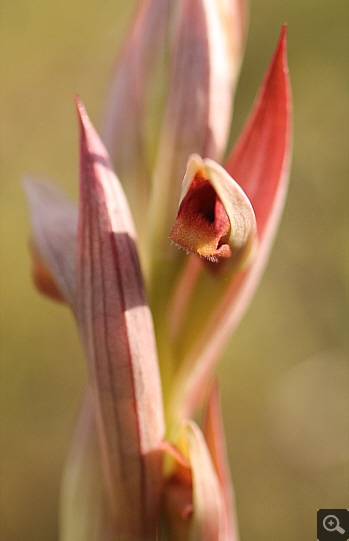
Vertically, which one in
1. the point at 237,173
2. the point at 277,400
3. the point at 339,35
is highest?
the point at 339,35

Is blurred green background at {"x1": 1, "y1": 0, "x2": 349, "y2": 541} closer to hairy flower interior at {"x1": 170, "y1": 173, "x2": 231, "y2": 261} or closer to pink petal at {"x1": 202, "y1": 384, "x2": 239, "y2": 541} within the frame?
pink petal at {"x1": 202, "y1": 384, "x2": 239, "y2": 541}

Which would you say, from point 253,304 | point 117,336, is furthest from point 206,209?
point 253,304

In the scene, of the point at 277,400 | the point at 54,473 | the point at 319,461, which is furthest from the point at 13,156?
the point at 319,461

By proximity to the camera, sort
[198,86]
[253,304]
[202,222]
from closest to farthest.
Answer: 1. [202,222]
2. [198,86]
3. [253,304]

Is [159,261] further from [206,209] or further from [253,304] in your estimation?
[253,304]

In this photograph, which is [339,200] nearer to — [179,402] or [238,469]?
[238,469]

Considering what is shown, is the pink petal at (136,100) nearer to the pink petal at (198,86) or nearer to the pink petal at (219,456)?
the pink petal at (198,86)

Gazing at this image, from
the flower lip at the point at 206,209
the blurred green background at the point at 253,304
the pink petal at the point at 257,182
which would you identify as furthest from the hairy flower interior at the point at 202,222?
the blurred green background at the point at 253,304
